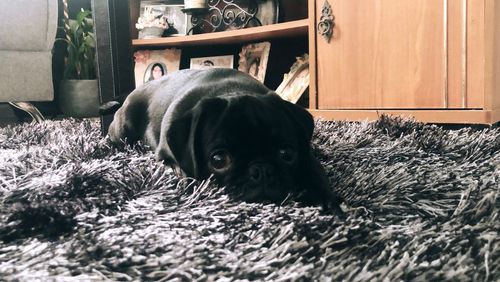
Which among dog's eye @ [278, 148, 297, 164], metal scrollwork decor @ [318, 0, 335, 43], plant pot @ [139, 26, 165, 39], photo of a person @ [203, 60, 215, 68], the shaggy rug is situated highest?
plant pot @ [139, 26, 165, 39]

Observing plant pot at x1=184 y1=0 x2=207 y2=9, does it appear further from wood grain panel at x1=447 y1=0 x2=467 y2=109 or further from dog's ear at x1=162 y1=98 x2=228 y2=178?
dog's ear at x1=162 y1=98 x2=228 y2=178

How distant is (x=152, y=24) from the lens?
3145mm

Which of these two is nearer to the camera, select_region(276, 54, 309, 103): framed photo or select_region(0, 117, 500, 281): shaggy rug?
select_region(0, 117, 500, 281): shaggy rug

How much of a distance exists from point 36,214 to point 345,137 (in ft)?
3.65

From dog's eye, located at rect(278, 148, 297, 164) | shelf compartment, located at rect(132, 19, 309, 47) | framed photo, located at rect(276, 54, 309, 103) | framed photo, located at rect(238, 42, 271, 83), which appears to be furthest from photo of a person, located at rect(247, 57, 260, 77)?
dog's eye, located at rect(278, 148, 297, 164)

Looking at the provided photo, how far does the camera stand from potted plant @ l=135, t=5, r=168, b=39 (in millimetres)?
3148

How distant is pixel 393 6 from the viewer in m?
1.99

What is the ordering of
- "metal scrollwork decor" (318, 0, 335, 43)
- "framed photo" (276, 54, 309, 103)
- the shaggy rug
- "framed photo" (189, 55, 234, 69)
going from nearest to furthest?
the shaggy rug
"metal scrollwork decor" (318, 0, 335, 43)
"framed photo" (276, 54, 309, 103)
"framed photo" (189, 55, 234, 69)

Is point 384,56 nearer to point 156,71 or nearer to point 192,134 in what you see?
point 192,134

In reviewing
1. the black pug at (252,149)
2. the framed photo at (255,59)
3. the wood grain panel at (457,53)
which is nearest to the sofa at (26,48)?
the framed photo at (255,59)

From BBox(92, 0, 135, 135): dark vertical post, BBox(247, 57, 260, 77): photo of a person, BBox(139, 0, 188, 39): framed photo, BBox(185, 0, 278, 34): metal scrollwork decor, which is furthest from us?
BBox(139, 0, 188, 39): framed photo

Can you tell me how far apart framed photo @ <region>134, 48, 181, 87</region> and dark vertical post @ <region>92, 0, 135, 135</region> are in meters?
1.44

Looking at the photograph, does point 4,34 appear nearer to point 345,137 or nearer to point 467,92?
point 345,137

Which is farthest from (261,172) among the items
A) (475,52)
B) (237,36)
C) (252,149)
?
(237,36)
